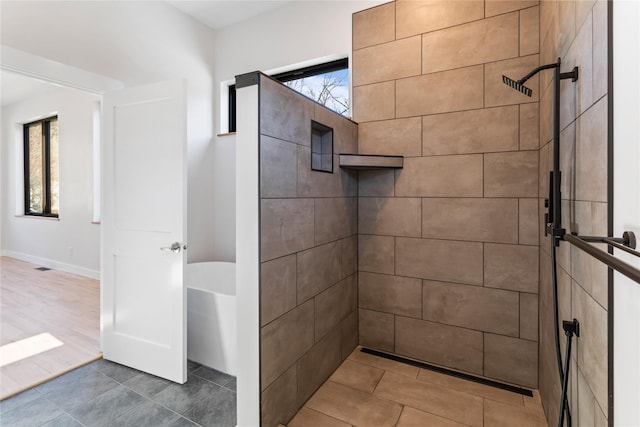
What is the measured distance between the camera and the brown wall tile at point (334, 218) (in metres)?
1.94

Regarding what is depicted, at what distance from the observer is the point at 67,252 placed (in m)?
4.68

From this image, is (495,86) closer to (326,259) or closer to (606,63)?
(606,63)

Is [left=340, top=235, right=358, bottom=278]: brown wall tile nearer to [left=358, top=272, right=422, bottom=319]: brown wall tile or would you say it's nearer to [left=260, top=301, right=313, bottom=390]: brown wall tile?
[left=358, top=272, right=422, bottom=319]: brown wall tile

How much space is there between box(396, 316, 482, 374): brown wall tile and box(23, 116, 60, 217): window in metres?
5.59

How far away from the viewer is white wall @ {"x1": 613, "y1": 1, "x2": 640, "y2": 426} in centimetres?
72

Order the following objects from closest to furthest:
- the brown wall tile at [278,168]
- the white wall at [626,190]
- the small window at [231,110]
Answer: the white wall at [626,190] → the brown wall tile at [278,168] → the small window at [231,110]

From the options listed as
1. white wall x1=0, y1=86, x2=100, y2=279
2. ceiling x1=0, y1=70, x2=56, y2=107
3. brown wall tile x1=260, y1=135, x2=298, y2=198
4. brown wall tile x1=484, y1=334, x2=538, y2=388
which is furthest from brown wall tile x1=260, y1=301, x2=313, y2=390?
ceiling x1=0, y1=70, x2=56, y2=107

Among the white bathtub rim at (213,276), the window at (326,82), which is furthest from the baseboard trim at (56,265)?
the window at (326,82)

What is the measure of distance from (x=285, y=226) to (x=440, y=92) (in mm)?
1405

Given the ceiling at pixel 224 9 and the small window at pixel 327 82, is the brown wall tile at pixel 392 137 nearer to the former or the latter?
the small window at pixel 327 82

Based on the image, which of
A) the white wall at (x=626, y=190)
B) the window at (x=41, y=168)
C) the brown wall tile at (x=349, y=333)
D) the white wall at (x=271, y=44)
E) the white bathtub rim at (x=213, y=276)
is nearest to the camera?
the white wall at (x=626, y=190)

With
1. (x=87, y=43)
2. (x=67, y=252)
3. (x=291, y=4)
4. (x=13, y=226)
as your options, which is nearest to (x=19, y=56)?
(x=87, y=43)

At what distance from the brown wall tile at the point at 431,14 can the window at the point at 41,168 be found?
5.44 meters

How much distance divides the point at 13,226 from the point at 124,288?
5261mm
